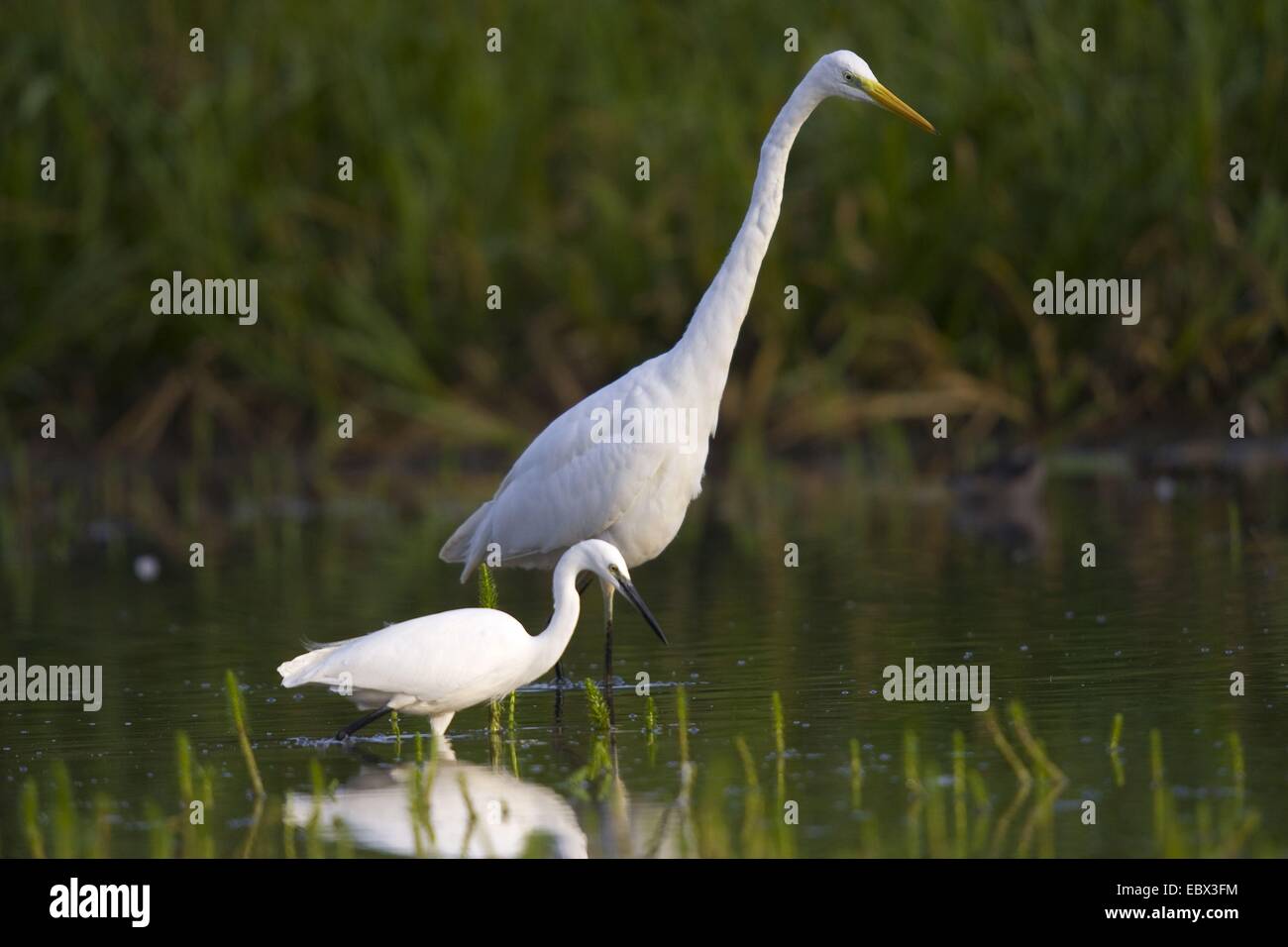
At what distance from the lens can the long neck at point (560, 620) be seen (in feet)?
24.5

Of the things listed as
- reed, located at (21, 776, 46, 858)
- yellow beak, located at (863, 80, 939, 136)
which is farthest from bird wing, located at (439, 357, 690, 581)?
reed, located at (21, 776, 46, 858)

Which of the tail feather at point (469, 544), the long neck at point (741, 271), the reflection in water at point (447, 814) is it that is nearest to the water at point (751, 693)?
the reflection in water at point (447, 814)

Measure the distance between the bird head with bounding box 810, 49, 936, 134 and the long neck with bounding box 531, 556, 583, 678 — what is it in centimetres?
246

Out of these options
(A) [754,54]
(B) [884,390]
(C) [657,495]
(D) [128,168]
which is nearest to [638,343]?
(B) [884,390]

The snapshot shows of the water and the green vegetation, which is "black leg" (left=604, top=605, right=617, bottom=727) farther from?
the green vegetation

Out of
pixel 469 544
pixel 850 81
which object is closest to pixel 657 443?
pixel 469 544

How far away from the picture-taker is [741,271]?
888cm

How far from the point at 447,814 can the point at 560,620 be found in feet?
4.27

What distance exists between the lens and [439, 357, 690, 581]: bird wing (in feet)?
28.3

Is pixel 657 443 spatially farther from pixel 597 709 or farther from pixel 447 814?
pixel 447 814

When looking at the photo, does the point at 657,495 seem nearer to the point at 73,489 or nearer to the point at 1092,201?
the point at 1092,201

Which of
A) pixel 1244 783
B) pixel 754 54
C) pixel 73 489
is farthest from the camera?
pixel 754 54
